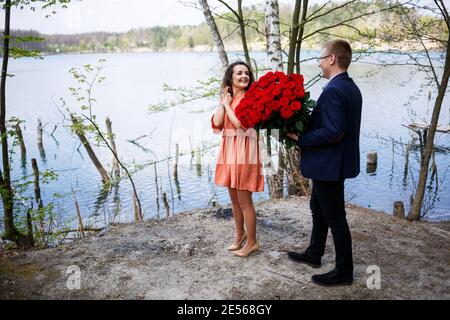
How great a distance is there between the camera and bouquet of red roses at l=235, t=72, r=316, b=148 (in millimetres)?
3436

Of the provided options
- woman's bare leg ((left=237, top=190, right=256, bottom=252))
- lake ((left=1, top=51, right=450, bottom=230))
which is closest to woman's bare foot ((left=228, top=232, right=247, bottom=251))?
woman's bare leg ((left=237, top=190, right=256, bottom=252))

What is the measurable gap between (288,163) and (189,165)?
479 inches

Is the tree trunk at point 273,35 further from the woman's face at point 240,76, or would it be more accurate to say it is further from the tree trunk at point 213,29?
the woman's face at point 240,76

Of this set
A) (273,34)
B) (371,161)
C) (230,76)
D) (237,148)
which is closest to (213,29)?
(273,34)

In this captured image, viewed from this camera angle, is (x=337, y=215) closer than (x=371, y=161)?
Yes

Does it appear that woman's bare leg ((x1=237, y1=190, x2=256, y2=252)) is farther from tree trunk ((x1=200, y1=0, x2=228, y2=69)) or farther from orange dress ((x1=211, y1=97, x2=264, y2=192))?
tree trunk ((x1=200, y1=0, x2=228, y2=69))

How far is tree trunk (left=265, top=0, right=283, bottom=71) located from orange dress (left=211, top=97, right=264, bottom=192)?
343 cm

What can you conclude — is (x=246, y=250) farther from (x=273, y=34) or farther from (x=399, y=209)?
(x=399, y=209)

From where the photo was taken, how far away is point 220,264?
14.4 ft

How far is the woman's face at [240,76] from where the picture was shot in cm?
396

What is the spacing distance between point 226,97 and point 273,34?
347 cm

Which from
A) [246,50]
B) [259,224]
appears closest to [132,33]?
[246,50]

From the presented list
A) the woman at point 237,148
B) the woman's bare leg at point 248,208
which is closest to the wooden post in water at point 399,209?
the woman's bare leg at point 248,208

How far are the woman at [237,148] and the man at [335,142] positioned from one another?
2.07ft
